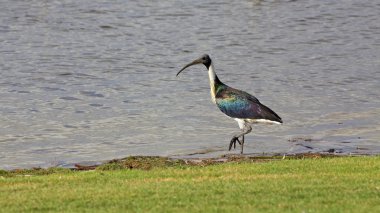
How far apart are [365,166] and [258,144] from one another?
6325 mm

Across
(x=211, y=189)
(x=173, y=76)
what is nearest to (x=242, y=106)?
(x=211, y=189)

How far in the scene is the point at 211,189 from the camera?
1205 cm

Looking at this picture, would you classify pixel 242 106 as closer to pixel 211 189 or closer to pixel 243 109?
pixel 243 109

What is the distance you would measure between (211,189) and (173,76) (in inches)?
709

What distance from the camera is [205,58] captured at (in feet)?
64.6

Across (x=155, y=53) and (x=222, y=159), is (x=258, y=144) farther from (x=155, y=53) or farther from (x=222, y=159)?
(x=155, y=53)

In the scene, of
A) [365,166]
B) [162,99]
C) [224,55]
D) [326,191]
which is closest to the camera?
[326,191]

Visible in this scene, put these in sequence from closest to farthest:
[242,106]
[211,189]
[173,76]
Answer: [211,189], [242,106], [173,76]

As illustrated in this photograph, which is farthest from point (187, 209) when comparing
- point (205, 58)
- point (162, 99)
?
point (162, 99)

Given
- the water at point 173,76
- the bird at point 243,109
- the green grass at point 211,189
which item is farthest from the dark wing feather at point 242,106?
the green grass at point 211,189

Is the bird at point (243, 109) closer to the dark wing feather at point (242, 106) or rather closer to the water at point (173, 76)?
the dark wing feather at point (242, 106)

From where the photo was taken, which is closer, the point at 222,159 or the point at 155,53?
the point at 222,159

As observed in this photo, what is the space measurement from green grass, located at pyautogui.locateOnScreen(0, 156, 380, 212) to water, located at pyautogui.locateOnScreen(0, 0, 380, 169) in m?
4.86

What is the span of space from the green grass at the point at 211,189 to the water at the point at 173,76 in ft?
16.0
